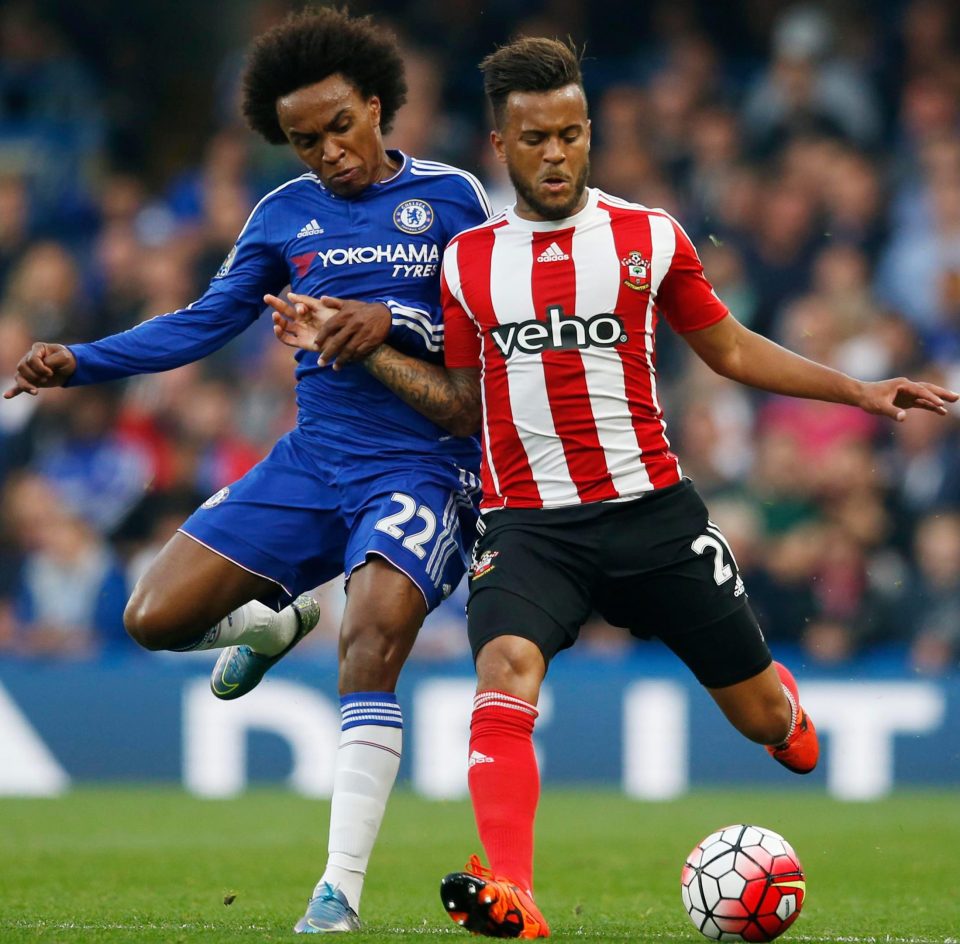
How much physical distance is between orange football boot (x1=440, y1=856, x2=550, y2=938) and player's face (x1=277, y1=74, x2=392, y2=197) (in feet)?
7.32

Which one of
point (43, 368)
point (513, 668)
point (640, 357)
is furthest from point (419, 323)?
point (513, 668)

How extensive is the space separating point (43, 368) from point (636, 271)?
72.4 inches

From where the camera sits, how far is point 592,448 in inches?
201

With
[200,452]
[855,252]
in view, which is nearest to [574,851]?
[200,452]

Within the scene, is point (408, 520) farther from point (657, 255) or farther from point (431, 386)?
point (657, 255)

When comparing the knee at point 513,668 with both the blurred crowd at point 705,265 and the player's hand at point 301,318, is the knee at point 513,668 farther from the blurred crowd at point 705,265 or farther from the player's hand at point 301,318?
the blurred crowd at point 705,265

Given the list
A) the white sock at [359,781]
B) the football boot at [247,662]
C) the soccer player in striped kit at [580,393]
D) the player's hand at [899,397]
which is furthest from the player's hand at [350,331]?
the player's hand at [899,397]

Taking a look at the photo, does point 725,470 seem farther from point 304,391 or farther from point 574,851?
point 304,391

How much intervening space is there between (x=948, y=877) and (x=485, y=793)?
2.85m

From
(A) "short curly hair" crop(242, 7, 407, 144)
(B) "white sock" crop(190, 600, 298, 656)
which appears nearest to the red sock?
(B) "white sock" crop(190, 600, 298, 656)

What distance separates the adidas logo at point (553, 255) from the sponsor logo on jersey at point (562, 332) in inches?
5.4

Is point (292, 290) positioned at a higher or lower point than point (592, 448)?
higher

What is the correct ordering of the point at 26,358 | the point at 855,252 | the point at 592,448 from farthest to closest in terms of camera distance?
the point at 855,252 → the point at 26,358 → the point at 592,448

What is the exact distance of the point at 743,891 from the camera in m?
4.84
